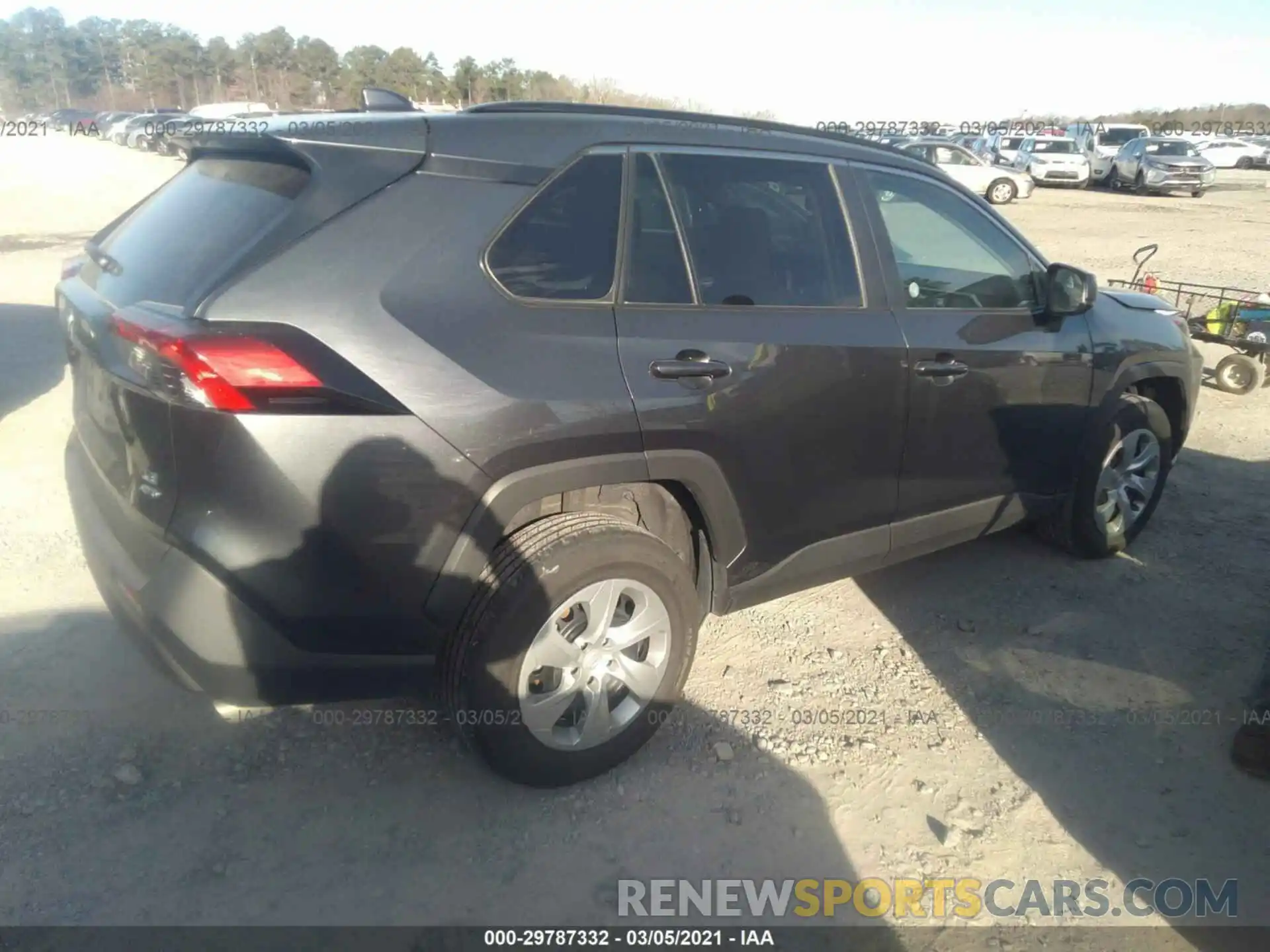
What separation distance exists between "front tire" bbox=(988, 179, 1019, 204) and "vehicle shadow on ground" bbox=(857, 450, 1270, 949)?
65.9 ft

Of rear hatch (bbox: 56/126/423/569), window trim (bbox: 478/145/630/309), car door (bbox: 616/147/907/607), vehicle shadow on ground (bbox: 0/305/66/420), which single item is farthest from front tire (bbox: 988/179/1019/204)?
rear hatch (bbox: 56/126/423/569)

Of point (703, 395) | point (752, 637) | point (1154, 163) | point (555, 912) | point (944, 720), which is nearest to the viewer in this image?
point (555, 912)

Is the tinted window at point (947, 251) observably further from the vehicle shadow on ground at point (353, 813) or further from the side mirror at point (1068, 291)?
the vehicle shadow on ground at point (353, 813)

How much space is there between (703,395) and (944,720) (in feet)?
5.12

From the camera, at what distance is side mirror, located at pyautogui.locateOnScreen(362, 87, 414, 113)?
10.6ft

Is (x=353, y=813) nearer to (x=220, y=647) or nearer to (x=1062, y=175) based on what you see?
(x=220, y=647)

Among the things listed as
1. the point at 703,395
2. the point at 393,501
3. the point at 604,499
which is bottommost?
the point at 604,499

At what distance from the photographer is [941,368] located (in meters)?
3.34

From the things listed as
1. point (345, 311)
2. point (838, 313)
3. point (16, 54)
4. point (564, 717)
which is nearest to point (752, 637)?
point (564, 717)

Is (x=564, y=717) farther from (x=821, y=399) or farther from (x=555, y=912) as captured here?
(x=821, y=399)

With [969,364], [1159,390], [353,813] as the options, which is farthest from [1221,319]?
[353,813]

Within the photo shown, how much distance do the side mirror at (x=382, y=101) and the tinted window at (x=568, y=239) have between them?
883 millimetres

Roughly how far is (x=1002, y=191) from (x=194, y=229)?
2427 centimetres

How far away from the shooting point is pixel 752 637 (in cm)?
379
